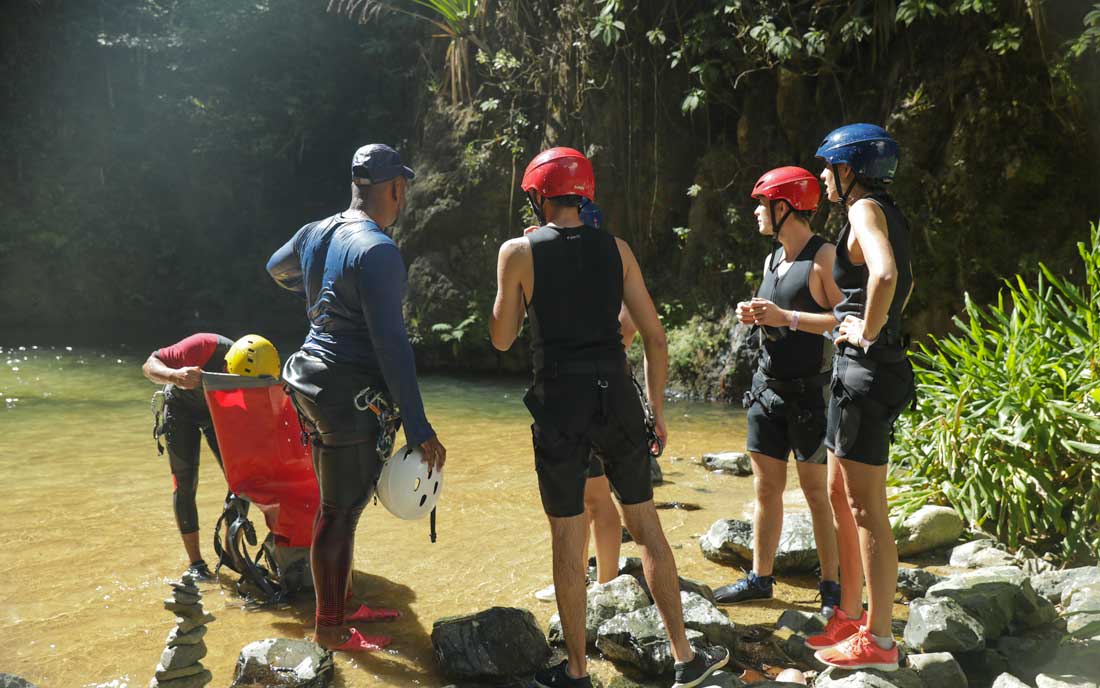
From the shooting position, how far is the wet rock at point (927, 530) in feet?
15.3

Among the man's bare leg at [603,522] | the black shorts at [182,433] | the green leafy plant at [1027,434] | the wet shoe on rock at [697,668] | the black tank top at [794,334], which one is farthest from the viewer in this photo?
the black shorts at [182,433]

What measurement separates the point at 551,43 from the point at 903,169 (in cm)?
570

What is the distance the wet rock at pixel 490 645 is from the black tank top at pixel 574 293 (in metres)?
1.09

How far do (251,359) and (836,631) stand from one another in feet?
9.19

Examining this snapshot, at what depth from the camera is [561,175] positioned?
3045mm

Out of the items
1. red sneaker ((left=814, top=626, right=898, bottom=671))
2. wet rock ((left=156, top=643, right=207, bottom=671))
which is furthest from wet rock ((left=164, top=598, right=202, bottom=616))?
red sneaker ((left=814, top=626, right=898, bottom=671))

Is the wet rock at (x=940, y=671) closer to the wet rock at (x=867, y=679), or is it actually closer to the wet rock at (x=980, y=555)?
the wet rock at (x=867, y=679)

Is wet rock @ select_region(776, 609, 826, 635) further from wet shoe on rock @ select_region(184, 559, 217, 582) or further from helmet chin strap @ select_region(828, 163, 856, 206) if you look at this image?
wet shoe on rock @ select_region(184, 559, 217, 582)

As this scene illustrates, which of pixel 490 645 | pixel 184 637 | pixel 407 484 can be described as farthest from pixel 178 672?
pixel 490 645

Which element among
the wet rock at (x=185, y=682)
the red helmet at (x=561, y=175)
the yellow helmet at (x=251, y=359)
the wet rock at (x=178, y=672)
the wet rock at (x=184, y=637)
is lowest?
the wet rock at (x=185, y=682)

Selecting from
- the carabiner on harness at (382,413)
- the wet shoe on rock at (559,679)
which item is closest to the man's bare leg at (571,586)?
the wet shoe on rock at (559,679)

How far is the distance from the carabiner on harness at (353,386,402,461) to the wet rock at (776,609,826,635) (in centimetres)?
180

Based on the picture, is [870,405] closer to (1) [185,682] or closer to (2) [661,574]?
(2) [661,574]

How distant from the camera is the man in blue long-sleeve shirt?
134 inches
